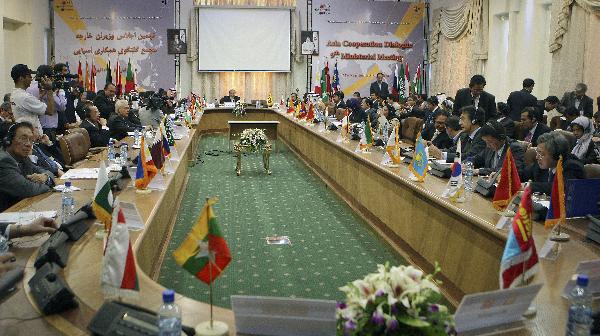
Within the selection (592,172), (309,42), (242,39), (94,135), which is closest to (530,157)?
(592,172)

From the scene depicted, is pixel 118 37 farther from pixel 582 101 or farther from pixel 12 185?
pixel 12 185

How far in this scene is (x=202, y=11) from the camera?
1652 cm

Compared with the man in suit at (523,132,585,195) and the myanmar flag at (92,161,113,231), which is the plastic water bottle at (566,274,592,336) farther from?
the man in suit at (523,132,585,195)

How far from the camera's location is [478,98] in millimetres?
7207

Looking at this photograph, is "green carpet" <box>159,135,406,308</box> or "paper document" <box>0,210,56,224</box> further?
"green carpet" <box>159,135,406,308</box>

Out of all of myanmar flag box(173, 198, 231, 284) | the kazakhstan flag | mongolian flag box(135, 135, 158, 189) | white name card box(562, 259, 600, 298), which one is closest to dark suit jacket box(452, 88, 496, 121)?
the kazakhstan flag

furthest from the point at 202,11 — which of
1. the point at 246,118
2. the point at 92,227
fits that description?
the point at 92,227

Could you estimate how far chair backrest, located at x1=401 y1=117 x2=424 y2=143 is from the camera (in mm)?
→ 8242

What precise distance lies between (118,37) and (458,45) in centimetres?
845

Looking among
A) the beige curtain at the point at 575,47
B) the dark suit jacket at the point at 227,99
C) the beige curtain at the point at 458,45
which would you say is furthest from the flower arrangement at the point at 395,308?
the dark suit jacket at the point at 227,99

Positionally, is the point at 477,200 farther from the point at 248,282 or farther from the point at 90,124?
the point at 90,124

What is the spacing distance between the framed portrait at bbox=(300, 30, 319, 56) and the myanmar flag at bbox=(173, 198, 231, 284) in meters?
15.0

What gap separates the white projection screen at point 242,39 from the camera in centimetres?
1656

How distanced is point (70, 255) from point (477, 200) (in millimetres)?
2350
